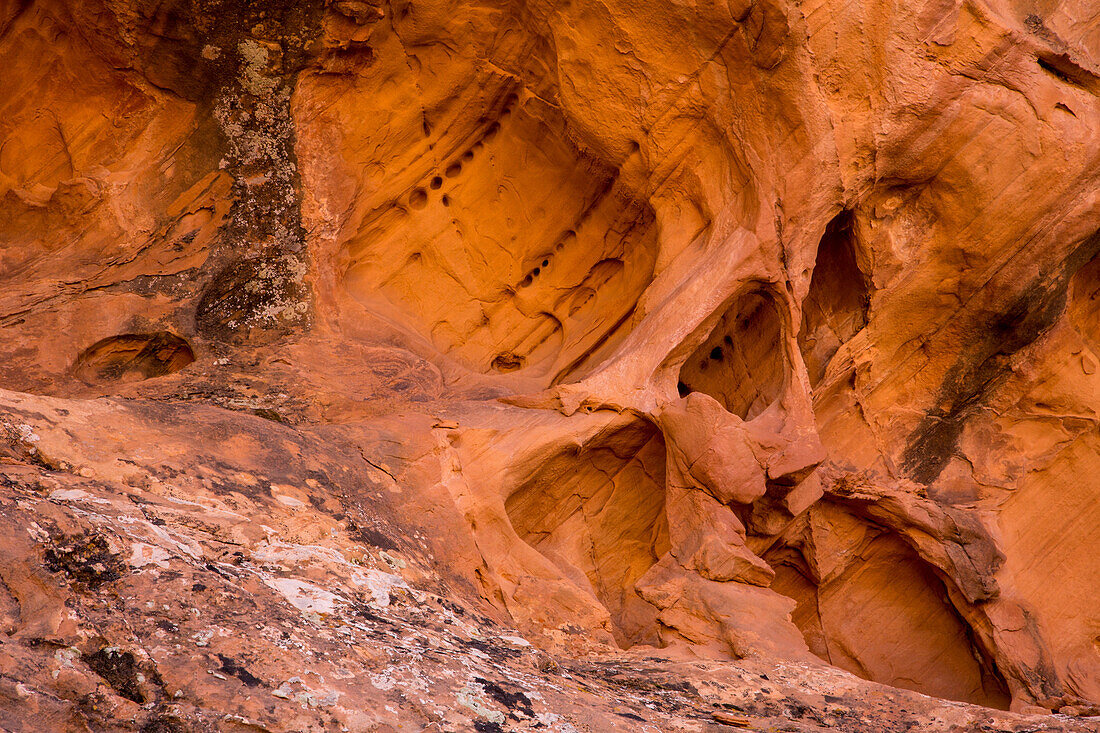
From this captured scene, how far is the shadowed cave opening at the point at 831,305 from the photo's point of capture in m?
7.35

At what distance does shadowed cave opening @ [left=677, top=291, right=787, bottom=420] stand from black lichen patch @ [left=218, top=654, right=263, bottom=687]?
14.4 feet

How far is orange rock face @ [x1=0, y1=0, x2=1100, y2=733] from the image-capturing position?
518 cm

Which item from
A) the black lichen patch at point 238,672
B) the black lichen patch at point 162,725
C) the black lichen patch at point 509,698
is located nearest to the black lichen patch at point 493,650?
the black lichen patch at point 509,698

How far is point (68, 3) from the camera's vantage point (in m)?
6.24

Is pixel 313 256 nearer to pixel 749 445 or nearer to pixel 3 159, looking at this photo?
pixel 3 159

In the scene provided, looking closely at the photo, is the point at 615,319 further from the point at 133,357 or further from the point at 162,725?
the point at 162,725

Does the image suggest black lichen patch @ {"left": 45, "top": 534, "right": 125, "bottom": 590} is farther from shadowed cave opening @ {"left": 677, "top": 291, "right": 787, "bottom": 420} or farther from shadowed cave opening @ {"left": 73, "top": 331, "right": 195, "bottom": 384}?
shadowed cave opening @ {"left": 677, "top": 291, "right": 787, "bottom": 420}

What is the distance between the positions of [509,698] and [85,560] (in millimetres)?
1667

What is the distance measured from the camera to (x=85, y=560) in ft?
10.8

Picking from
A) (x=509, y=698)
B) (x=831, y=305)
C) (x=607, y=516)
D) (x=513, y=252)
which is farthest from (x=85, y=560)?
(x=831, y=305)

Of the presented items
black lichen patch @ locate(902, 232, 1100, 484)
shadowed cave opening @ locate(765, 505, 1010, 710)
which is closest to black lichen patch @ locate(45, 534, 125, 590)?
shadowed cave opening @ locate(765, 505, 1010, 710)

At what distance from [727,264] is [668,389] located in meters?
0.97

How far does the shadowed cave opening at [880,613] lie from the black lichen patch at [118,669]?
5.78m

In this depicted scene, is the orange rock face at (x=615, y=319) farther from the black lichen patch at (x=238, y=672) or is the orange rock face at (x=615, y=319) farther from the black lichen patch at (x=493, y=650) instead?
the black lichen patch at (x=238, y=672)
